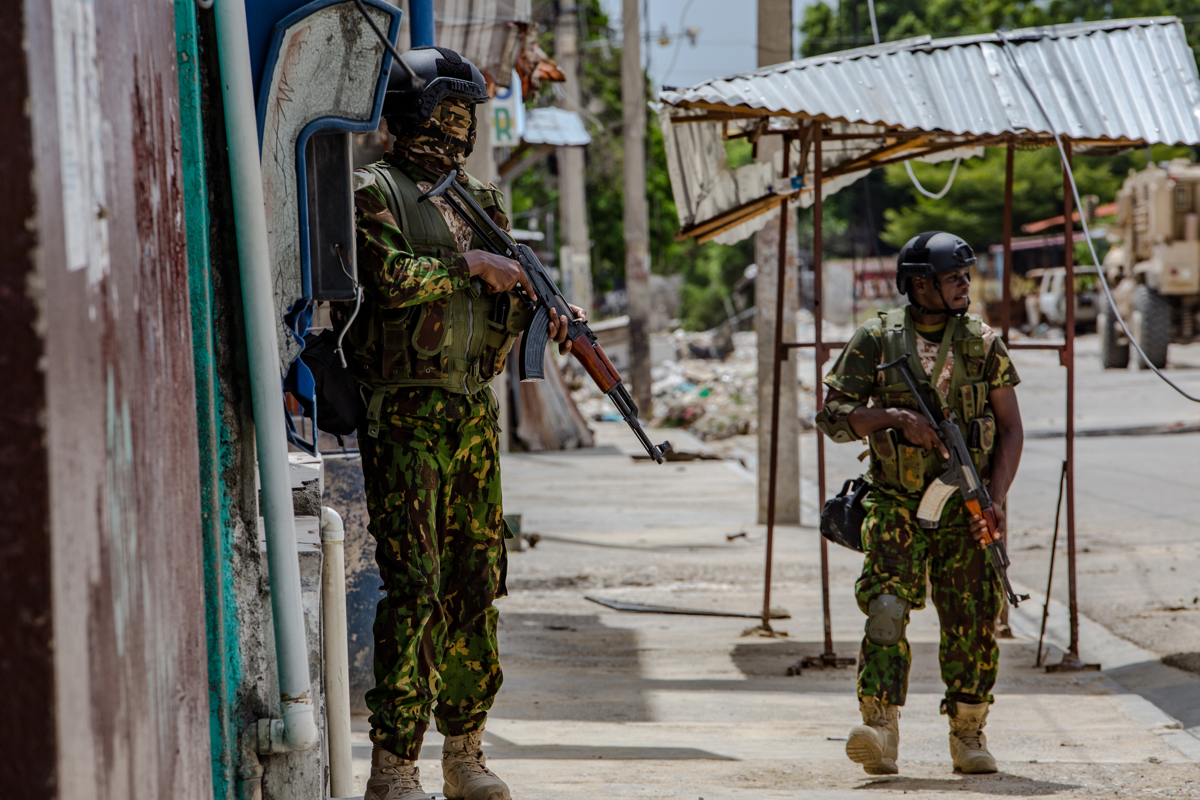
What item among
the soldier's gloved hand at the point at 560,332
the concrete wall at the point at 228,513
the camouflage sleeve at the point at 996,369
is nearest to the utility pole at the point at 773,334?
the camouflage sleeve at the point at 996,369

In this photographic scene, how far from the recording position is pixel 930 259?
12.8ft

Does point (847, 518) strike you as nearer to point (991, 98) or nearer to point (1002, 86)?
point (991, 98)

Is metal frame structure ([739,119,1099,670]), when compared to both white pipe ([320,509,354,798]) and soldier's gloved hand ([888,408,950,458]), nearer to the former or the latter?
soldier's gloved hand ([888,408,950,458])

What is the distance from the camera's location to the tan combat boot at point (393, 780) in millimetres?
2846

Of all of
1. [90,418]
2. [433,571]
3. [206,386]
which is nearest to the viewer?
[90,418]

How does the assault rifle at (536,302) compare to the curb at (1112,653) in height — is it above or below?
above

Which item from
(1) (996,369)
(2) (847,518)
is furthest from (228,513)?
(1) (996,369)

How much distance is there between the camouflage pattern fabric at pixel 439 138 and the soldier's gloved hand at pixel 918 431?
1.63 m

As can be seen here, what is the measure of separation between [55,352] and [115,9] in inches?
20.3

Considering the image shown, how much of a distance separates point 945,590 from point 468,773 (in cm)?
171

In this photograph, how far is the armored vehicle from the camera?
19.5 m

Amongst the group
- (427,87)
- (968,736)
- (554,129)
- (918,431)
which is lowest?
(968,736)

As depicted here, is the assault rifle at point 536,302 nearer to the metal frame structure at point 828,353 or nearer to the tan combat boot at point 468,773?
the tan combat boot at point 468,773

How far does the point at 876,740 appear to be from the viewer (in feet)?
12.0
